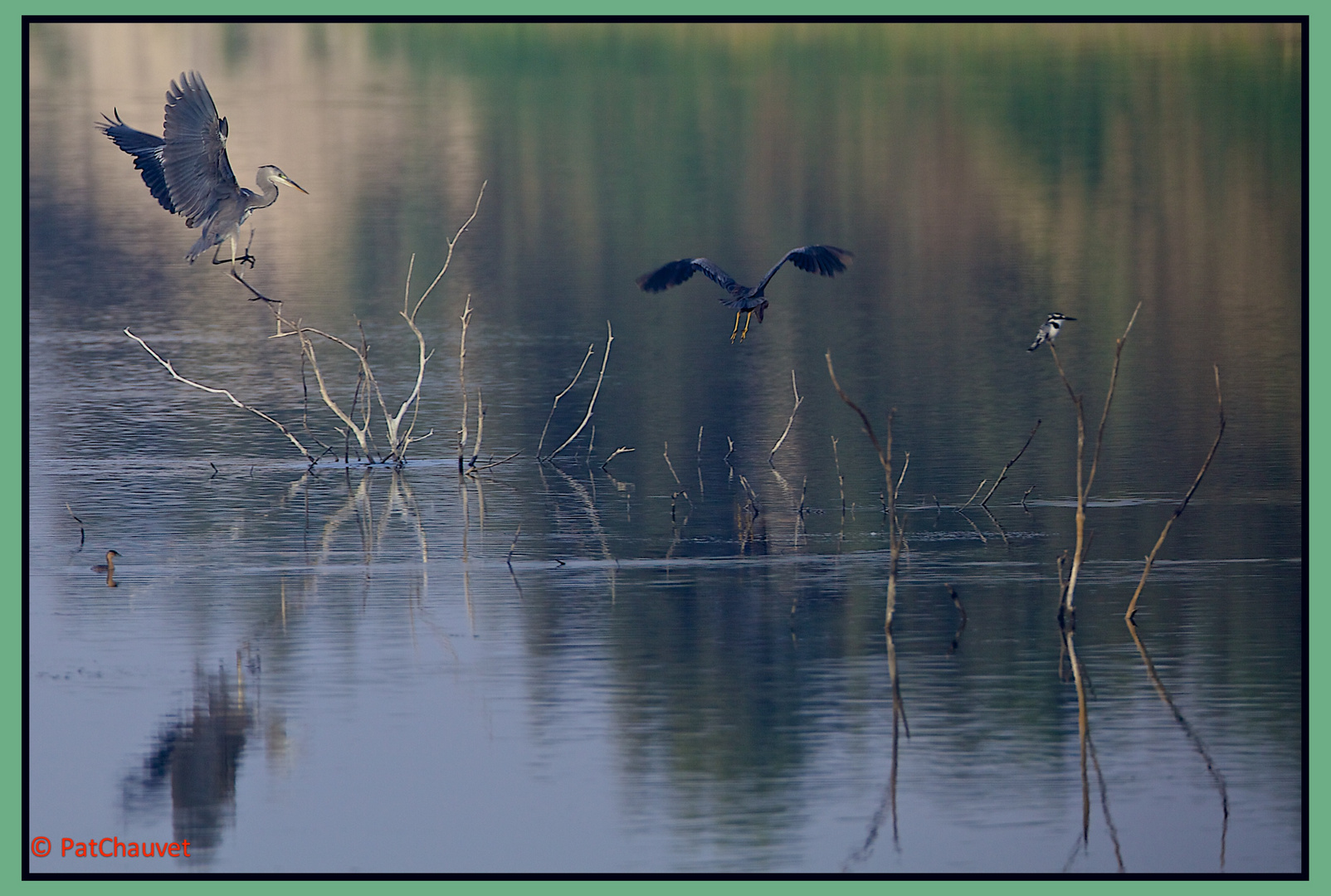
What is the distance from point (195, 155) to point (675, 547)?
4.21m

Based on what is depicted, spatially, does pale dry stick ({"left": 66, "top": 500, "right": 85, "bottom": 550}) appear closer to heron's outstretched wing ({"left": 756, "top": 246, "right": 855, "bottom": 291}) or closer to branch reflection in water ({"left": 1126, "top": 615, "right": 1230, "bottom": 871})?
heron's outstretched wing ({"left": 756, "top": 246, "right": 855, "bottom": 291})

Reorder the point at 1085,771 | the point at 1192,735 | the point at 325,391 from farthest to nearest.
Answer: the point at 325,391
the point at 1192,735
the point at 1085,771

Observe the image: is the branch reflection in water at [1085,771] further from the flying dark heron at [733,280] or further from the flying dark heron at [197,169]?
the flying dark heron at [197,169]

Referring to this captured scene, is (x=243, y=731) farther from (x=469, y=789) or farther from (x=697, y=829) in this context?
(x=697, y=829)

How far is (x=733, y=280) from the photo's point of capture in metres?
14.3

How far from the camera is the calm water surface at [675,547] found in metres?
10.0

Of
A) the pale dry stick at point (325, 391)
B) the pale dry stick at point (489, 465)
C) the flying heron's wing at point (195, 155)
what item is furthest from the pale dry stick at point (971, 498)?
the flying heron's wing at point (195, 155)

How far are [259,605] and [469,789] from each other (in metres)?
3.37

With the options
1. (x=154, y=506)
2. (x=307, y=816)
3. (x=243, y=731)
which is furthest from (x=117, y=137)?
(x=307, y=816)

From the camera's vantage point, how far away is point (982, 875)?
9.23 meters

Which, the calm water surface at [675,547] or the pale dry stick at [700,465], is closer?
the calm water surface at [675,547]

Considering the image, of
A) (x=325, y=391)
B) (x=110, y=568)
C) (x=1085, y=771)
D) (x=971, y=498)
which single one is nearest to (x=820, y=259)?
(x=971, y=498)

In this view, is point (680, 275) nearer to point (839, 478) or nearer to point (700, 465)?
point (839, 478)

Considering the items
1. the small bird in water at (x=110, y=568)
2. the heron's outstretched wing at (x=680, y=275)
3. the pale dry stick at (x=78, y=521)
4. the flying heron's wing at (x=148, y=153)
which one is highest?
the flying heron's wing at (x=148, y=153)
